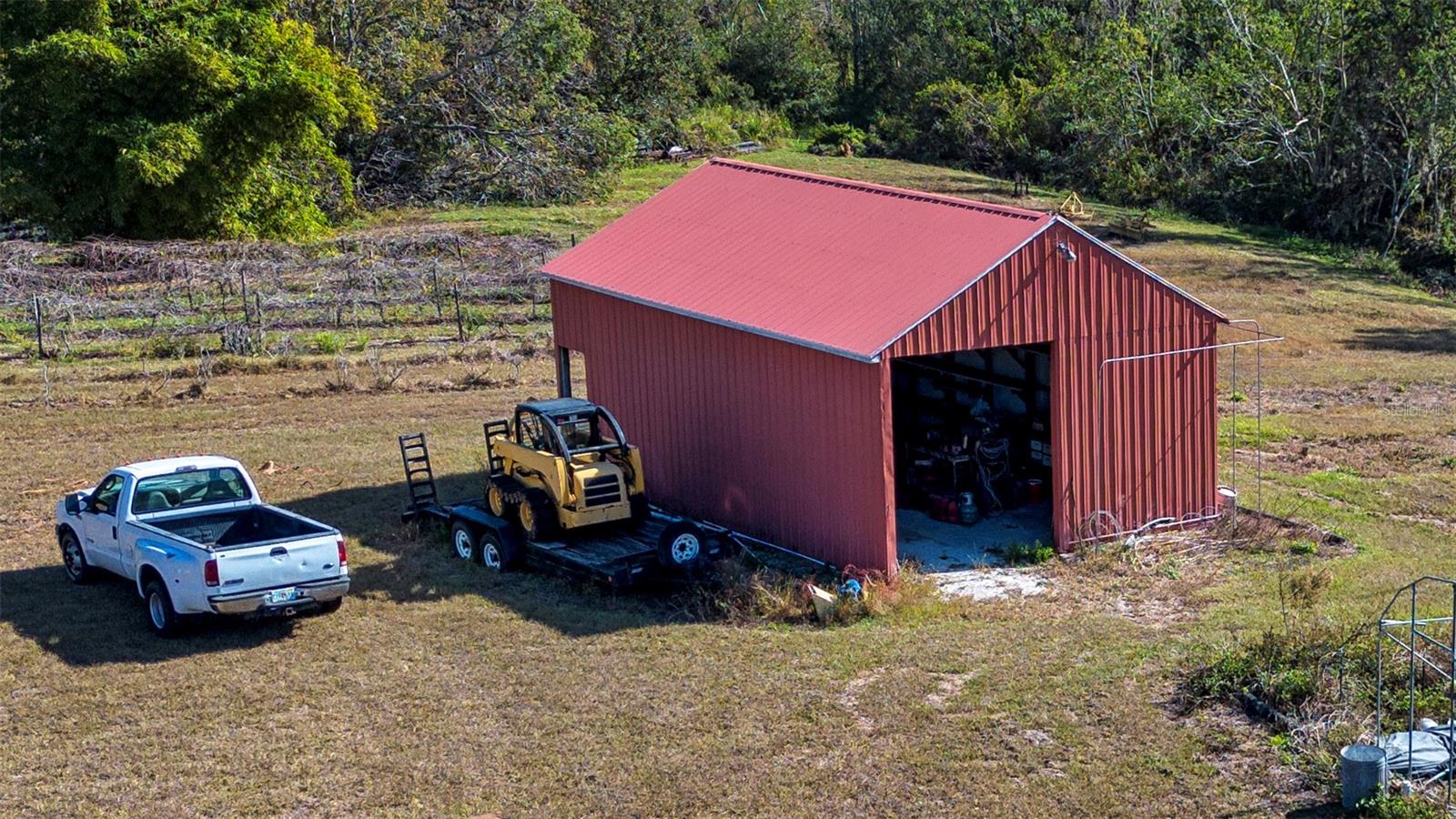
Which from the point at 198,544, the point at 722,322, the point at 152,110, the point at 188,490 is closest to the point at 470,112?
the point at 152,110

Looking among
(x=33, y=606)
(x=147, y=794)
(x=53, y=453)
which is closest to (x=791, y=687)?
(x=147, y=794)

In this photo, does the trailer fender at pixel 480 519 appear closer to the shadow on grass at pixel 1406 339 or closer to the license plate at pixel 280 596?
the license plate at pixel 280 596

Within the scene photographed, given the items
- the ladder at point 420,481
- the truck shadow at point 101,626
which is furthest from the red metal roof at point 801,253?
the truck shadow at point 101,626

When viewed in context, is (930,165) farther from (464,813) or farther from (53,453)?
(464,813)

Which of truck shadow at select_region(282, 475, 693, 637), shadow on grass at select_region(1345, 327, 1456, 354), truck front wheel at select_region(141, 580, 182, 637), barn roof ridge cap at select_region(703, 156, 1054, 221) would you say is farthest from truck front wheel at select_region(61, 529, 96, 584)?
shadow on grass at select_region(1345, 327, 1456, 354)

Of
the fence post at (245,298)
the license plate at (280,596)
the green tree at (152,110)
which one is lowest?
the license plate at (280,596)

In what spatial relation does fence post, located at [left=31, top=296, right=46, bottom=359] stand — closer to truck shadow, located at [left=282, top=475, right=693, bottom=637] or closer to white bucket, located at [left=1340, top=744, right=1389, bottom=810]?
truck shadow, located at [left=282, top=475, right=693, bottom=637]
